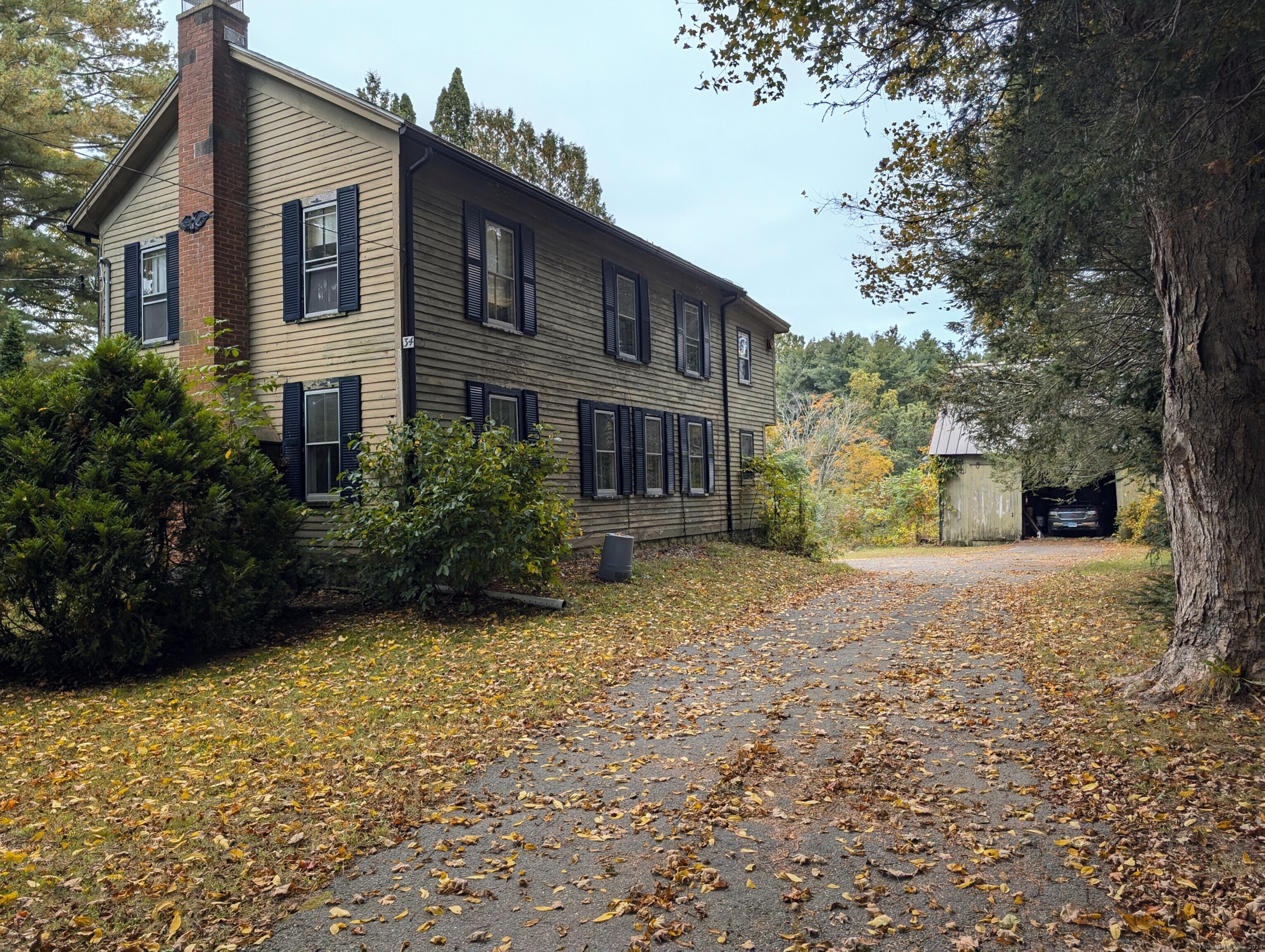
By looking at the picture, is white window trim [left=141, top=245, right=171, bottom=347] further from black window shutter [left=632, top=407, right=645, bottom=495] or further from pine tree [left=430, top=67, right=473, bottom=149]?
pine tree [left=430, top=67, right=473, bottom=149]

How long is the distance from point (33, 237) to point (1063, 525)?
99.7ft

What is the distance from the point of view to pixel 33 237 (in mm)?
20125

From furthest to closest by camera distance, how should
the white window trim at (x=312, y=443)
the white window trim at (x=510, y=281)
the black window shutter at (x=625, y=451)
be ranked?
the black window shutter at (x=625, y=451)
the white window trim at (x=510, y=281)
the white window trim at (x=312, y=443)

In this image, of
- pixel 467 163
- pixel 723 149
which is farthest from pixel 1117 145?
pixel 723 149

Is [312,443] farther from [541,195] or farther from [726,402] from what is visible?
[726,402]

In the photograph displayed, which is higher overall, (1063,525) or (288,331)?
(288,331)

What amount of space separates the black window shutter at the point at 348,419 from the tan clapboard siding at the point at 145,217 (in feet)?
11.0

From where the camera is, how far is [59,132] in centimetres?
1994

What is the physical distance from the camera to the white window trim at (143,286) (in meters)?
14.0

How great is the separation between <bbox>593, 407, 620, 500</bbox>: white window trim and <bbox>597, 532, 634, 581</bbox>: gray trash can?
1973 mm

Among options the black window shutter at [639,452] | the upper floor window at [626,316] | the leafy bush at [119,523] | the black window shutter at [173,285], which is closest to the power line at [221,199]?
the black window shutter at [173,285]

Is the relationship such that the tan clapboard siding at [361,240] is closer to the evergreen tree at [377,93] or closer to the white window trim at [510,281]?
the white window trim at [510,281]

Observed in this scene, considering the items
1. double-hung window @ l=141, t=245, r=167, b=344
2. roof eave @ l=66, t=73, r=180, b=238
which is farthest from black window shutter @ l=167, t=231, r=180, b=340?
roof eave @ l=66, t=73, r=180, b=238

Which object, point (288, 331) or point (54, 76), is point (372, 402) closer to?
point (288, 331)
